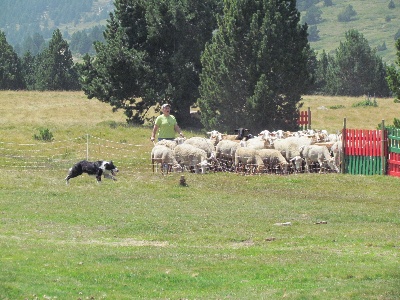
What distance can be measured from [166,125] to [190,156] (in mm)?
1442

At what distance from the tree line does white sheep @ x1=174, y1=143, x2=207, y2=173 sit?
24.3 ft

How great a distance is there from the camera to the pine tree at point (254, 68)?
45.8 metres

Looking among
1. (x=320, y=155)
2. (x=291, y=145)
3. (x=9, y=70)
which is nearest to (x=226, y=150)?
(x=291, y=145)

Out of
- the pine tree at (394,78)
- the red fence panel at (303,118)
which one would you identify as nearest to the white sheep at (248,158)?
the pine tree at (394,78)

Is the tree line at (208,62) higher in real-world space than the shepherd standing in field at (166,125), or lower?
higher

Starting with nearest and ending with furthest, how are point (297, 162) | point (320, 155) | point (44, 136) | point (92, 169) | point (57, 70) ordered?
1. point (92, 169)
2. point (320, 155)
3. point (297, 162)
4. point (44, 136)
5. point (57, 70)

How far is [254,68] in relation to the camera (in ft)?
151

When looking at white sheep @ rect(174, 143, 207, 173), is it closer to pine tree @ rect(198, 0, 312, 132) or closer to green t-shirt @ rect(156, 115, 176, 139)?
green t-shirt @ rect(156, 115, 176, 139)

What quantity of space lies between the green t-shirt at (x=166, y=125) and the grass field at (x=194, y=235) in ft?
6.02

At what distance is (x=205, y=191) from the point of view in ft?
91.5

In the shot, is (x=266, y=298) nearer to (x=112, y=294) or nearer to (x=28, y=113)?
(x=112, y=294)

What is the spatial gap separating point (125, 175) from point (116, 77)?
74.3 feet

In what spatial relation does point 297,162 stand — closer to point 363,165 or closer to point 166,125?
point 363,165

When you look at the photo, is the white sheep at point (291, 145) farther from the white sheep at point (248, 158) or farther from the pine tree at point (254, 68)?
the pine tree at point (254, 68)
